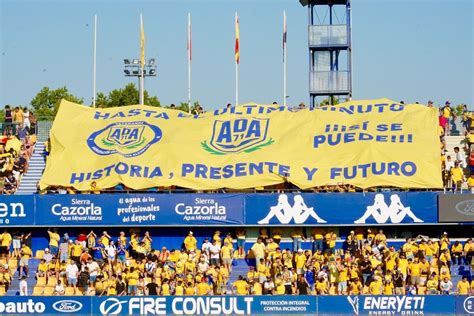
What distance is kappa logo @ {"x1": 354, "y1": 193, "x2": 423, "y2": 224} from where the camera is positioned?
37.7 metres

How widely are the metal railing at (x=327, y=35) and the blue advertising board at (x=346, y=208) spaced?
9.44 metres

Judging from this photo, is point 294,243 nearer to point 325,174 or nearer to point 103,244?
point 325,174

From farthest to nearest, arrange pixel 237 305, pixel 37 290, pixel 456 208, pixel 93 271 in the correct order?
pixel 456 208, pixel 93 271, pixel 37 290, pixel 237 305

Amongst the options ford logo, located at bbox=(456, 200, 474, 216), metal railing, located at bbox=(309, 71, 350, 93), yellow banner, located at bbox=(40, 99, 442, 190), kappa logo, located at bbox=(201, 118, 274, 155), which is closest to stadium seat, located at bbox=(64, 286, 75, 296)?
yellow banner, located at bbox=(40, 99, 442, 190)

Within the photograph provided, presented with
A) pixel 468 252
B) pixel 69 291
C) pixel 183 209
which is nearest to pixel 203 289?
pixel 69 291

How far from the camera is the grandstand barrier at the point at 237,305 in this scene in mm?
32781

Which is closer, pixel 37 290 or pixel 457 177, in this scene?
pixel 37 290

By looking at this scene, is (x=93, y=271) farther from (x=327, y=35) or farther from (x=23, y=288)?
(x=327, y=35)

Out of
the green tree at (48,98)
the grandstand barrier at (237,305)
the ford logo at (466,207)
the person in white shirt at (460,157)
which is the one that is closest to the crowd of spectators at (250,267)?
the grandstand barrier at (237,305)

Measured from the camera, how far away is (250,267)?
36.8 m

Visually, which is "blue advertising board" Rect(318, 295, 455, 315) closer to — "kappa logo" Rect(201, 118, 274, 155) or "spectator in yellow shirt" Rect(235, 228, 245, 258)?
"spectator in yellow shirt" Rect(235, 228, 245, 258)

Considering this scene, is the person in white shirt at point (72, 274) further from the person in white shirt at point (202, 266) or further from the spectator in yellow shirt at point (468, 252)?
the spectator in yellow shirt at point (468, 252)

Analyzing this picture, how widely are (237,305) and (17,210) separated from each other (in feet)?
30.3

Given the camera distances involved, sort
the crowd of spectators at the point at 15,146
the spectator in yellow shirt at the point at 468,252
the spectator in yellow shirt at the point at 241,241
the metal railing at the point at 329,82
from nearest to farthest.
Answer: the spectator in yellow shirt at the point at 468,252
the spectator in yellow shirt at the point at 241,241
the crowd of spectators at the point at 15,146
the metal railing at the point at 329,82
